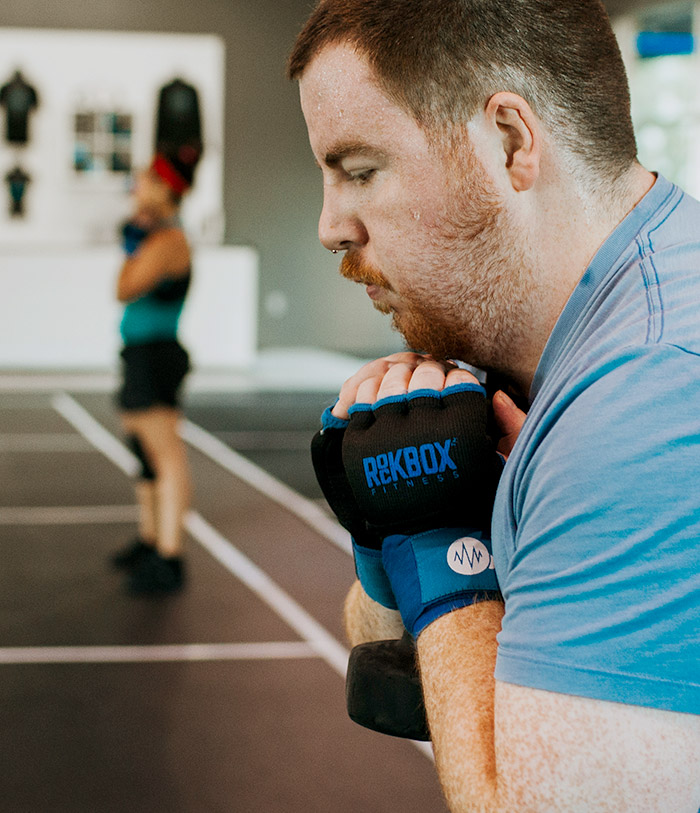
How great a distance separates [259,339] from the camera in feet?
39.1

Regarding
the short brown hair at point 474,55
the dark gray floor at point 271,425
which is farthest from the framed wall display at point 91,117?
the short brown hair at point 474,55

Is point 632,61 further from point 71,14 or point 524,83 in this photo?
point 524,83

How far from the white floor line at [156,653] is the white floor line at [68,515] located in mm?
1616

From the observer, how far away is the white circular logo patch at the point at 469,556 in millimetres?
926

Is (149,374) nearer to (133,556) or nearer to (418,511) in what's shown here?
(133,556)

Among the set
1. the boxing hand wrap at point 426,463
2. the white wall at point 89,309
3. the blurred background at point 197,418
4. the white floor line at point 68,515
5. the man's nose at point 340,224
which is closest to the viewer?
the boxing hand wrap at point 426,463

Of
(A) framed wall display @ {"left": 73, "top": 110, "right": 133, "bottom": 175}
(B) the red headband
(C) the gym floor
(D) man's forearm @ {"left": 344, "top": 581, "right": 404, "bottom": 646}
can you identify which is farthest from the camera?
(A) framed wall display @ {"left": 73, "top": 110, "right": 133, "bottom": 175}

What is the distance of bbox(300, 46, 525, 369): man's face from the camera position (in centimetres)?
94

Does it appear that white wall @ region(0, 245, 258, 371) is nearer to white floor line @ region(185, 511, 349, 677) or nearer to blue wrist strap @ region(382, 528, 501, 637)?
white floor line @ region(185, 511, 349, 677)

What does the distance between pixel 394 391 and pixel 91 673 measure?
8.70 ft

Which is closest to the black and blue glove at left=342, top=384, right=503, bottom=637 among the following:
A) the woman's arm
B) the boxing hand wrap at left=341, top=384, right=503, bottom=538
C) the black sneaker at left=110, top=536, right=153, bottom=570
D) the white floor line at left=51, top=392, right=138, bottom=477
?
the boxing hand wrap at left=341, top=384, right=503, bottom=538

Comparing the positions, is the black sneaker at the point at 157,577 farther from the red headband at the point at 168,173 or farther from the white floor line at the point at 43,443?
the white floor line at the point at 43,443

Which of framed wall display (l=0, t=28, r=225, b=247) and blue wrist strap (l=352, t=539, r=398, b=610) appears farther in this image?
framed wall display (l=0, t=28, r=225, b=247)

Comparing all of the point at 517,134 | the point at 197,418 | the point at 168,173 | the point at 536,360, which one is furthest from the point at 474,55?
the point at 197,418
